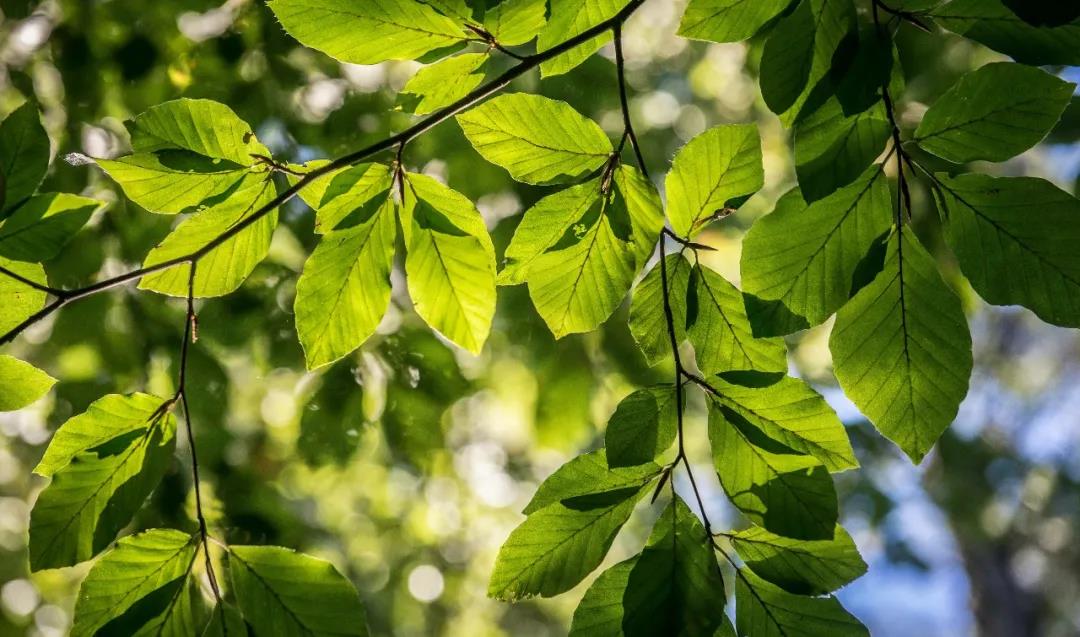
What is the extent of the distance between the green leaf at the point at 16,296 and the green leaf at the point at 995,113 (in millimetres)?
729

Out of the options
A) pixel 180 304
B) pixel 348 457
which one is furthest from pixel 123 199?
pixel 348 457

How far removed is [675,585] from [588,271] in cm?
25

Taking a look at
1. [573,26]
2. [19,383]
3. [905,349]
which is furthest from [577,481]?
[19,383]

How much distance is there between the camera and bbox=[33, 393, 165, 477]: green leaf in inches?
25.5

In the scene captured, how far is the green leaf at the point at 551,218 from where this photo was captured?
632 mm

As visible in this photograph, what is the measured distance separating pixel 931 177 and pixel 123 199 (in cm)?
148

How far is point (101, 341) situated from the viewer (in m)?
1.55

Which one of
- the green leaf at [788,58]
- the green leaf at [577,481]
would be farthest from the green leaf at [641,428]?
the green leaf at [788,58]

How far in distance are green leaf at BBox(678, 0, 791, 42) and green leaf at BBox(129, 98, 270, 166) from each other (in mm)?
364

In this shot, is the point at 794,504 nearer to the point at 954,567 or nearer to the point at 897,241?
the point at 897,241

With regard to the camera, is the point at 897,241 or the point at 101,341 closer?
the point at 897,241

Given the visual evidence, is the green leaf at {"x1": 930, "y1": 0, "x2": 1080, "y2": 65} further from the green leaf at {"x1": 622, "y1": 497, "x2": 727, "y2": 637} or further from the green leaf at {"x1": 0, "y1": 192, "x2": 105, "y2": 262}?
the green leaf at {"x1": 0, "y1": 192, "x2": 105, "y2": 262}

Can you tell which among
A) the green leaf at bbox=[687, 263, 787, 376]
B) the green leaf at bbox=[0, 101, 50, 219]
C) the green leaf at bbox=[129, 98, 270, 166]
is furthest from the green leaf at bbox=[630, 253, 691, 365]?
the green leaf at bbox=[0, 101, 50, 219]

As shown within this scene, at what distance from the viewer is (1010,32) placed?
54cm
